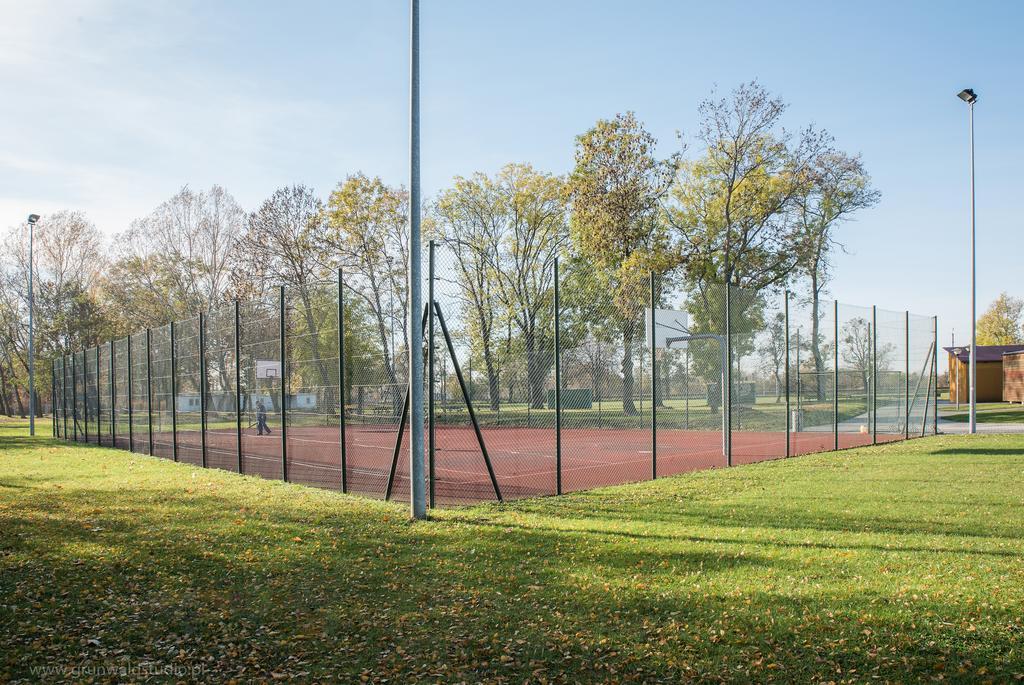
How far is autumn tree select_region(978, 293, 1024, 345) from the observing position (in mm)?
67125

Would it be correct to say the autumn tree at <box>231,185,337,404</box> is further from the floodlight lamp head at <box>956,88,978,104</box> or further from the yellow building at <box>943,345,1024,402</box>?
the yellow building at <box>943,345,1024,402</box>

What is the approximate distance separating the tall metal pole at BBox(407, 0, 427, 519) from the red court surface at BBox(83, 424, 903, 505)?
1.53 m

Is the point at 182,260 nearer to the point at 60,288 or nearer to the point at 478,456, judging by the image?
the point at 60,288

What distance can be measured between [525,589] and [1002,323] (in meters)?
75.5

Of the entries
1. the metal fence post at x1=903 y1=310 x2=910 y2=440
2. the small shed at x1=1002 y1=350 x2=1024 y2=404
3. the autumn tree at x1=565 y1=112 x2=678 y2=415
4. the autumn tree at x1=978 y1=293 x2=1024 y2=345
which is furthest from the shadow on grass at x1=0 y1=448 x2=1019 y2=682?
the autumn tree at x1=978 y1=293 x2=1024 y2=345

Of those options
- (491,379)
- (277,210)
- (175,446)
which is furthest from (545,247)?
(491,379)

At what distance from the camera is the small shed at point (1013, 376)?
43.9 metres

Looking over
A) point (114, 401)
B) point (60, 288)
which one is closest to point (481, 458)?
→ point (114, 401)

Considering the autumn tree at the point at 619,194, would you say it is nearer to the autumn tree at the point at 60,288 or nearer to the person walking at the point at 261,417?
the person walking at the point at 261,417

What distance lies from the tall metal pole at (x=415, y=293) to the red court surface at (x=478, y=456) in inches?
60.4

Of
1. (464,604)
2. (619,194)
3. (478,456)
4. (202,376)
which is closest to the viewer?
(464,604)

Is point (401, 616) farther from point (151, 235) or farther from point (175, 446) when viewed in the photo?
point (151, 235)

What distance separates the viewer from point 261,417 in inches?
587

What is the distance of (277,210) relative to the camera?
3912 cm
